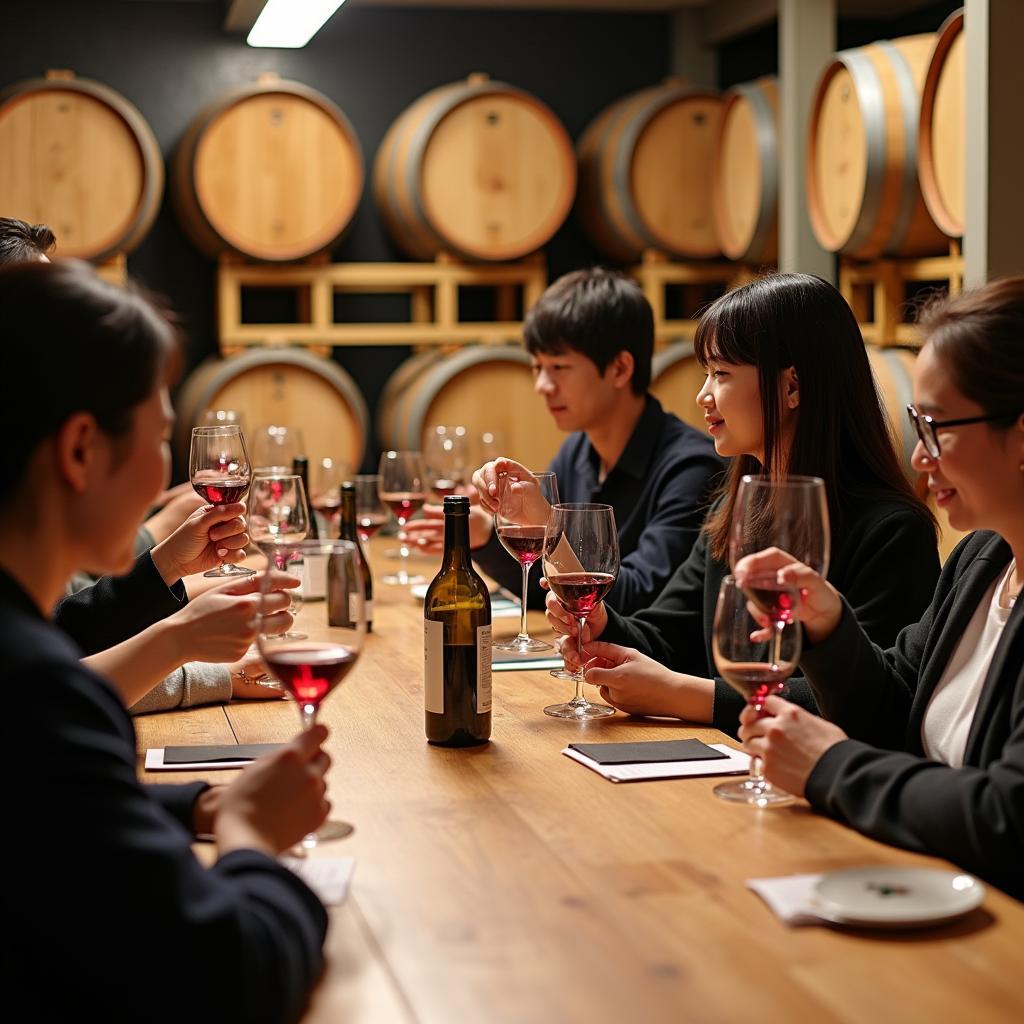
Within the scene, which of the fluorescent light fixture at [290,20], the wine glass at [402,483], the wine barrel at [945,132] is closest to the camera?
the wine glass at [402,483]

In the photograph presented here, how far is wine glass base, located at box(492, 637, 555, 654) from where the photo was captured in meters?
2.90

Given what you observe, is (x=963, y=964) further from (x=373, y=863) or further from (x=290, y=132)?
(x=290, y=132)

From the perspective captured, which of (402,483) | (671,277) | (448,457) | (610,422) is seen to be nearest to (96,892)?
(402,483)

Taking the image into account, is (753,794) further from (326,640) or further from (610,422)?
(610,422)

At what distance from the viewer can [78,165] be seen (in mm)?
6062

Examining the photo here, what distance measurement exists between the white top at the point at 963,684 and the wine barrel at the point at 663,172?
15.3 feet

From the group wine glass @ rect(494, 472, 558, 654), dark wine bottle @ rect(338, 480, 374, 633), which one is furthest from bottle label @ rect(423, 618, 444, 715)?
dark wine bottle @ rect(338, 480, 374, 633)

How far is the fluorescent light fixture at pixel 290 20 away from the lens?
461 centimetres

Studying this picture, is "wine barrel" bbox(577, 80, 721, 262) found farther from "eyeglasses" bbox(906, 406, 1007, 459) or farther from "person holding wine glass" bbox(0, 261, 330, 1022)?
"person holding wine glass" bbox(0, 261, 330, 1022)

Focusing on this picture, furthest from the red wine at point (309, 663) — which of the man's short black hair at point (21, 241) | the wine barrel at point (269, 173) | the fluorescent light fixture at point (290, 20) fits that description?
the wine barrel at point (269, 173)

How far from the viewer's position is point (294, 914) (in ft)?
4.34

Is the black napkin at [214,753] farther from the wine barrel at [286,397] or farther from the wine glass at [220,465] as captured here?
the wine barrel at [286,397]

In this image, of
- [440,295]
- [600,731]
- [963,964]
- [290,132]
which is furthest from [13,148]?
[963,964]

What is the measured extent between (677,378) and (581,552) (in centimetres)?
416
